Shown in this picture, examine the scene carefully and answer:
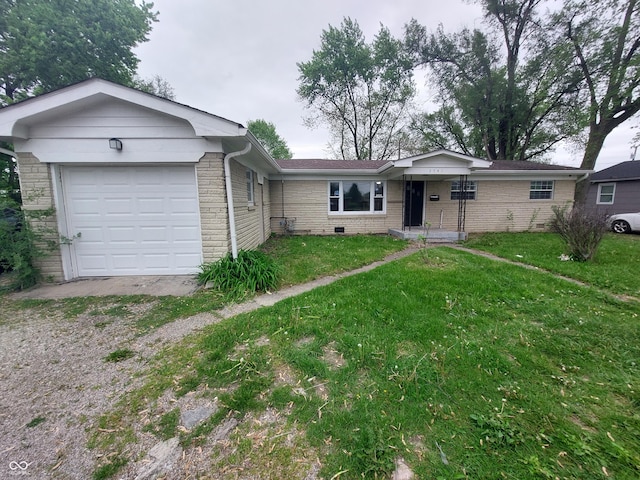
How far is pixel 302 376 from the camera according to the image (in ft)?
7.76

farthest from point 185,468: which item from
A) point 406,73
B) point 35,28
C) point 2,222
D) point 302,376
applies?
point 406,73

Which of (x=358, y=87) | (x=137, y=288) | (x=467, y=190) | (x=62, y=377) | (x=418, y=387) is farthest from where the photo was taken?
(x=358, y=87)

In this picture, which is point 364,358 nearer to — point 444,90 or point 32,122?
point 32,122

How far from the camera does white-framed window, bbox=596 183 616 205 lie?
48.5 ft

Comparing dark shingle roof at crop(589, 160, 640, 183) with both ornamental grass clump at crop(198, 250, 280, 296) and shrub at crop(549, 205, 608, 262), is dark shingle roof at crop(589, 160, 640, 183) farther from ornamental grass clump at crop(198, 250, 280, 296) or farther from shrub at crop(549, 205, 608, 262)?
ornamental grass clump at crop(198, 250, 280, 296)

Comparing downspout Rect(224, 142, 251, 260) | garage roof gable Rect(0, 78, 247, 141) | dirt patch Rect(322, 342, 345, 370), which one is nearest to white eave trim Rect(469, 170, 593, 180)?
downspout Rect(224, 142, 251, 260)

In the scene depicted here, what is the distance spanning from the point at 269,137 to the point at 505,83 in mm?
24179

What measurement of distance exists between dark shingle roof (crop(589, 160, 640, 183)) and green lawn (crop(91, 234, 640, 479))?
53.2 ft

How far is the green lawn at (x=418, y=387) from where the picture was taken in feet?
5.19

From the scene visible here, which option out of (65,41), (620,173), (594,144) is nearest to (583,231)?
(594,144)

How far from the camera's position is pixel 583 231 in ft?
19.7

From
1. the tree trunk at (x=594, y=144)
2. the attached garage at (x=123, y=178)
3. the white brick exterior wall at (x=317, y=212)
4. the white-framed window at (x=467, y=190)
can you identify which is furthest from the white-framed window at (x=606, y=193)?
the attached garage at (x=123, y=178)

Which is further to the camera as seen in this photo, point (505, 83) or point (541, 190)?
point (505, 83)

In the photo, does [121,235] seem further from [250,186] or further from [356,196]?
[356,196]
